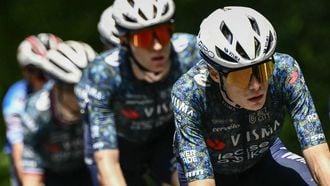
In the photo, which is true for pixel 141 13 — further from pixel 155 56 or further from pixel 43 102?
pixel 43 102

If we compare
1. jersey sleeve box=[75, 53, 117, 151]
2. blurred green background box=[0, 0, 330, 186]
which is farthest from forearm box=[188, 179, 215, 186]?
blurred green background box=[0, 0, 330, 186]

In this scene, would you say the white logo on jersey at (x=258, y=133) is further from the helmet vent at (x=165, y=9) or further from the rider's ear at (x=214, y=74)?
the helmet vent at (x=165, y=9)

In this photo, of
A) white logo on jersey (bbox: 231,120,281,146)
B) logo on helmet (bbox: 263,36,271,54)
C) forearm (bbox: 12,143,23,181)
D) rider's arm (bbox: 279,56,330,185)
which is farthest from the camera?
forearm (bbox: 12,143,23,181)

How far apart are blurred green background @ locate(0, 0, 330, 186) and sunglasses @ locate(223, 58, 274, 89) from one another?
14.1ft

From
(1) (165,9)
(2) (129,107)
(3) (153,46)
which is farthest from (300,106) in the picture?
(2) (129,107)

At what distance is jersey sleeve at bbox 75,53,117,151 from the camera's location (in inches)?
278

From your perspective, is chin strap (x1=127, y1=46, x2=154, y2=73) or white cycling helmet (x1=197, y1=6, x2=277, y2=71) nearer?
white cycling helmet (x1=197, y1=6, x2=277, y2=71)

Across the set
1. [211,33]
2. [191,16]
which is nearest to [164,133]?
[211,33]

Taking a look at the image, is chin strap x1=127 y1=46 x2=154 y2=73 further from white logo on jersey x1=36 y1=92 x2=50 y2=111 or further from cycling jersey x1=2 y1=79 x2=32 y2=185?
cycling jersey x1=2 y1=79 x2=32 y2=185

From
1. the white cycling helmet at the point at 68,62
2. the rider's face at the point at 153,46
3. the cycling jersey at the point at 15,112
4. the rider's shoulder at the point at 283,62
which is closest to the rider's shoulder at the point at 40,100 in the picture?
the white cycling helmet at the point at 68,62

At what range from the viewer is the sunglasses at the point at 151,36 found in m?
7.26

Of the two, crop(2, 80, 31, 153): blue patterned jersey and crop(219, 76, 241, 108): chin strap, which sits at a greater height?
crop(219, 76, 241, 108): chin strap

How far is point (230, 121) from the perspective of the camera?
6.23 meters

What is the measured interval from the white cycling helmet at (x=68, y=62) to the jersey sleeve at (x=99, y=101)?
1.58ft
